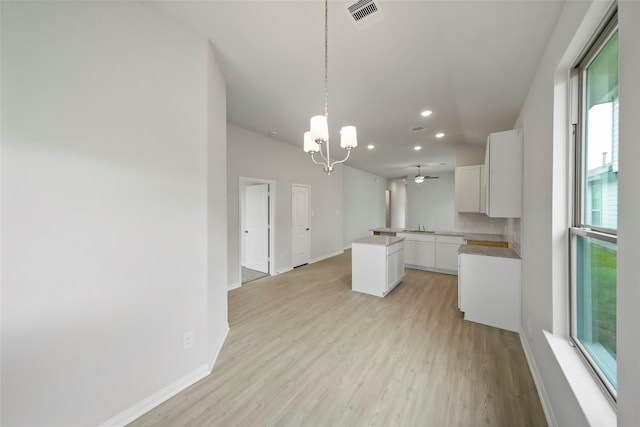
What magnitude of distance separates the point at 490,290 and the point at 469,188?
2.40m

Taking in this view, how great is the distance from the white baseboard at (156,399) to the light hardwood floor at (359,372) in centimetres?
5

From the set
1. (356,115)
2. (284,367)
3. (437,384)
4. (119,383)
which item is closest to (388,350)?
(437,384)

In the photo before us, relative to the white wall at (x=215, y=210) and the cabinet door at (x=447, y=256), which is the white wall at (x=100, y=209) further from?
the cabinet door at (x=447, y=256)

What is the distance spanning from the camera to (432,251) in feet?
16.8

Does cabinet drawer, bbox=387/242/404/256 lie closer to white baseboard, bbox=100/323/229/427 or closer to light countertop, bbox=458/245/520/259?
light countertop, bbox=458/245/520/259

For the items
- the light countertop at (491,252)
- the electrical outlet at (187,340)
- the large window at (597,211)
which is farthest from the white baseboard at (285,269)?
the large window at (597,211)

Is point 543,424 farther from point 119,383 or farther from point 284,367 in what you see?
point 119,383

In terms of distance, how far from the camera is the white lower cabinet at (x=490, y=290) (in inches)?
106

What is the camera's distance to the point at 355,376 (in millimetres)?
1983

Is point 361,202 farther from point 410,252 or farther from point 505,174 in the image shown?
point 505,174

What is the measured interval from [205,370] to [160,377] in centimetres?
36

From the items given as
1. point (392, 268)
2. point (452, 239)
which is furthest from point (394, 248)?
point (452, 239)

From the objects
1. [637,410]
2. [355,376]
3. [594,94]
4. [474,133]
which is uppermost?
[474,133]

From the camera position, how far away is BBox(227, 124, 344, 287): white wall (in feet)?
13.7
